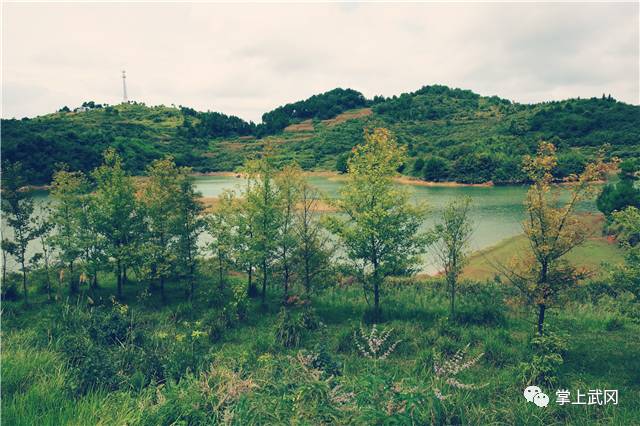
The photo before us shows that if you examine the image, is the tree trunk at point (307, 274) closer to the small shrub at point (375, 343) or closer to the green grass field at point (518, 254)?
the small shrub at point (375, 343)

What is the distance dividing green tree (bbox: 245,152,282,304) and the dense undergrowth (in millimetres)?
2404

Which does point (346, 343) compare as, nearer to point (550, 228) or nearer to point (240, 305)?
point (240, 305)

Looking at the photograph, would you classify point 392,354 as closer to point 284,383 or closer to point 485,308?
point 485,308

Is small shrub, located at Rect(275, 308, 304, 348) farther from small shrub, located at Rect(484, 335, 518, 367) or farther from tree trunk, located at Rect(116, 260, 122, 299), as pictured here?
tree trunk, located at Rect(116, 260, 122, 299)

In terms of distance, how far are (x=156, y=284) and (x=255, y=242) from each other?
8.34 metres

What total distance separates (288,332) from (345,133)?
102m

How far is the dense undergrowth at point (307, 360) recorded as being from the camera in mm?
5352

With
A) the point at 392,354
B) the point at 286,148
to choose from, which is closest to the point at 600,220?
the point at 392,354

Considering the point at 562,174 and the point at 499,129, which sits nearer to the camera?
the point at 562,174

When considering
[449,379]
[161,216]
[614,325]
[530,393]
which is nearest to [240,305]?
[161,216]

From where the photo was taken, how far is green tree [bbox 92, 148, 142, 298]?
22562 millimetres

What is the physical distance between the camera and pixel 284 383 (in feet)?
20.9

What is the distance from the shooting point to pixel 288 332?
56.2 feet

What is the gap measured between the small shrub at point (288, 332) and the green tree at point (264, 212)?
432cm
